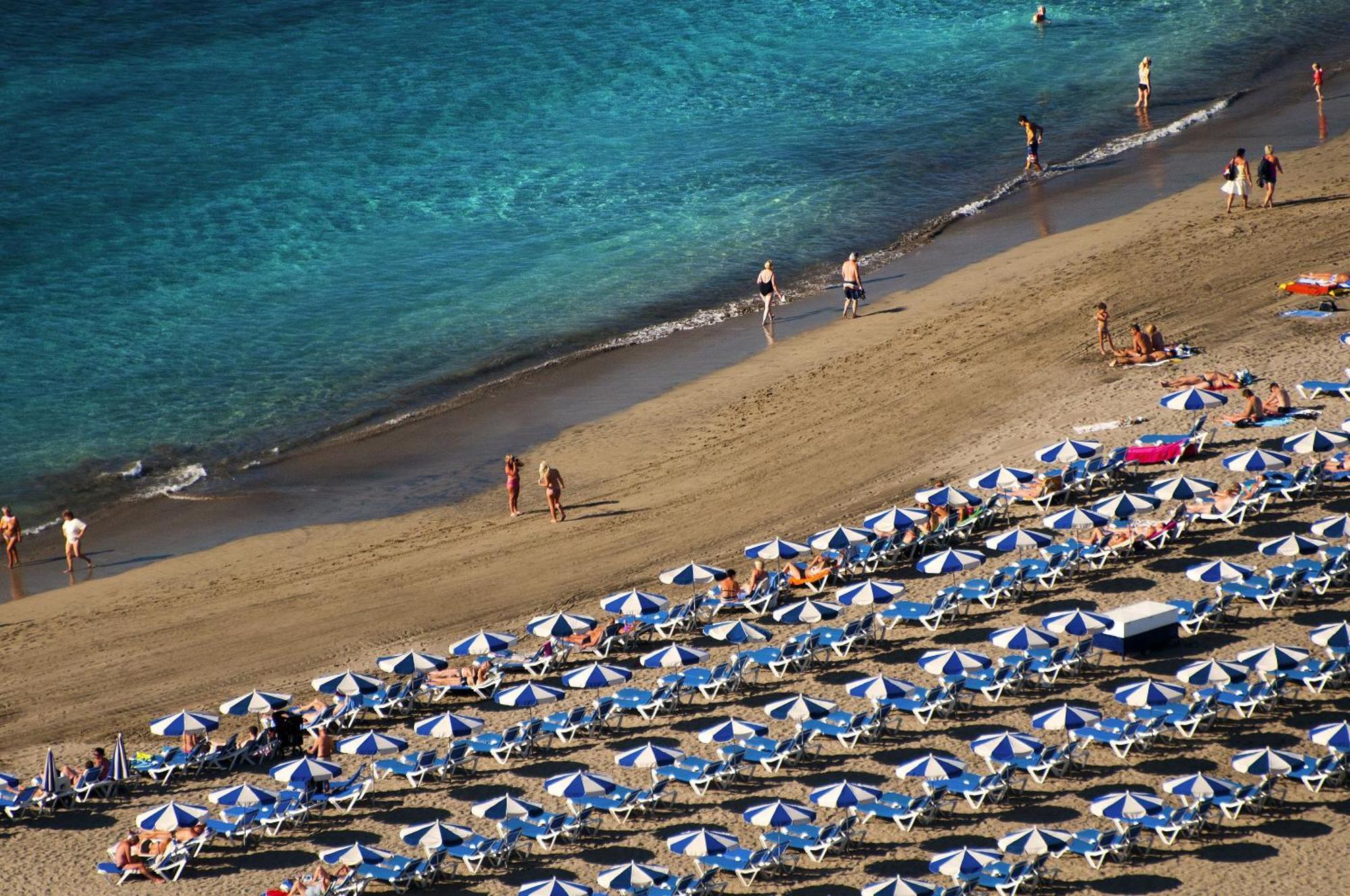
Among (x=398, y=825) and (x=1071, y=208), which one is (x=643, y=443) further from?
(x=1071, y=208)

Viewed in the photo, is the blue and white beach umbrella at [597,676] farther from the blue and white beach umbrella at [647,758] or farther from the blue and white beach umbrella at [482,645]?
the blue and white beach umbrella at [647,758]

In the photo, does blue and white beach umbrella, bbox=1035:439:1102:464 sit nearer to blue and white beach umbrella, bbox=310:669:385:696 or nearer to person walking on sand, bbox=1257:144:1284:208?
blue and white beach umbrella, bbox=310:669:385:696

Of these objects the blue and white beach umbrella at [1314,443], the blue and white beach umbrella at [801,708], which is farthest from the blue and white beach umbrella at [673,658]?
the blue and white beach umbrella at [1314,443]

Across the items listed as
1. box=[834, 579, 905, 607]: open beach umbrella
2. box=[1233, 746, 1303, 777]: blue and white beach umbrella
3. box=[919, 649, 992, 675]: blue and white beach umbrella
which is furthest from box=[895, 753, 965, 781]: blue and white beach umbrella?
box=[834, 579, 905, 607]: open beach umbrella

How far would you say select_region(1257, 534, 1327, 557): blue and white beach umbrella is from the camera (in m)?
23.2

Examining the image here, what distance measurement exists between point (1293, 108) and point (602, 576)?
31037 mm

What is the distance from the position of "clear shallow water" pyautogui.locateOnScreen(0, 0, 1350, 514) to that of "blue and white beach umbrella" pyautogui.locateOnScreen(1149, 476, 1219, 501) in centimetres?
1636

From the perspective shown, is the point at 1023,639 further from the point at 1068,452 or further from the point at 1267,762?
the point at 1068,452

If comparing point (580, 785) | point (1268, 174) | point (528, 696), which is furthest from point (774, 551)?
point (1268, 174)

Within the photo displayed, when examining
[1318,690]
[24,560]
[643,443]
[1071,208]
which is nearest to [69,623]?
[24,560]

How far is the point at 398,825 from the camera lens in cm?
2019

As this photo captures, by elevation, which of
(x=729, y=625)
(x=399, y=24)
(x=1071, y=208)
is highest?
(x=399, y=24)

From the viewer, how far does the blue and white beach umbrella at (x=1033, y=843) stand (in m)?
17.7

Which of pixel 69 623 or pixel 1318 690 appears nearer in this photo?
pixel 1318 690
